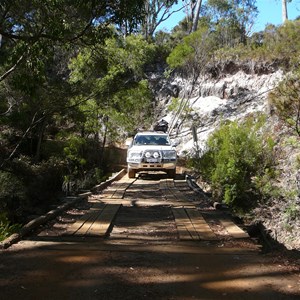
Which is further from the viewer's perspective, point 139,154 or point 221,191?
point 139,154

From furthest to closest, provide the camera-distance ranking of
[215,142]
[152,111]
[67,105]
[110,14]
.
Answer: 1. [152,111]
2. [67,105]
3. [215,142]
4. [110,14]

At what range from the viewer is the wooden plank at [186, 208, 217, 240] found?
6.61 m

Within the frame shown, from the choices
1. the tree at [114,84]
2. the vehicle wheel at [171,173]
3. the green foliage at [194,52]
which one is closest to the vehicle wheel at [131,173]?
the vehicle wheel at [171,173]

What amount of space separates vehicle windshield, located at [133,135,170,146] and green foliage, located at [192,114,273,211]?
652 centimetres

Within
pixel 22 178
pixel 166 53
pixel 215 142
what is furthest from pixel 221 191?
pixel 166 53

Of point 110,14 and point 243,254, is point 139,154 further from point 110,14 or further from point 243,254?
point 243,254

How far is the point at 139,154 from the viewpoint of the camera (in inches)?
690

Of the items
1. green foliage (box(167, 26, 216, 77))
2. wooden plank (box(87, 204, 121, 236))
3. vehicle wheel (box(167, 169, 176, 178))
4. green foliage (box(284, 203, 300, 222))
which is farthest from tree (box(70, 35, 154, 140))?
green foliage (box(284, 203, 300, 222))

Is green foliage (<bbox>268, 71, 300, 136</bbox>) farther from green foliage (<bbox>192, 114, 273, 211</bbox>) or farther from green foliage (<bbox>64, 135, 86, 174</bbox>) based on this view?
green foliage (<bbox>64, 135, 86, 174</bbox>)

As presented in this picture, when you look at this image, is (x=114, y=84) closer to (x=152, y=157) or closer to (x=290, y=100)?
(x=152, y=157)

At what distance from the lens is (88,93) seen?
51.8 ft

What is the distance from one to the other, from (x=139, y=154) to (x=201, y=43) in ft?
56.7

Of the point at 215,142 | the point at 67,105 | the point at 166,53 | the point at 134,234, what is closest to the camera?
the point at 134,234

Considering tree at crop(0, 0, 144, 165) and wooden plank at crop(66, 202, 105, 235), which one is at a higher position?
tree at crop(0, 0, 144, 165)
